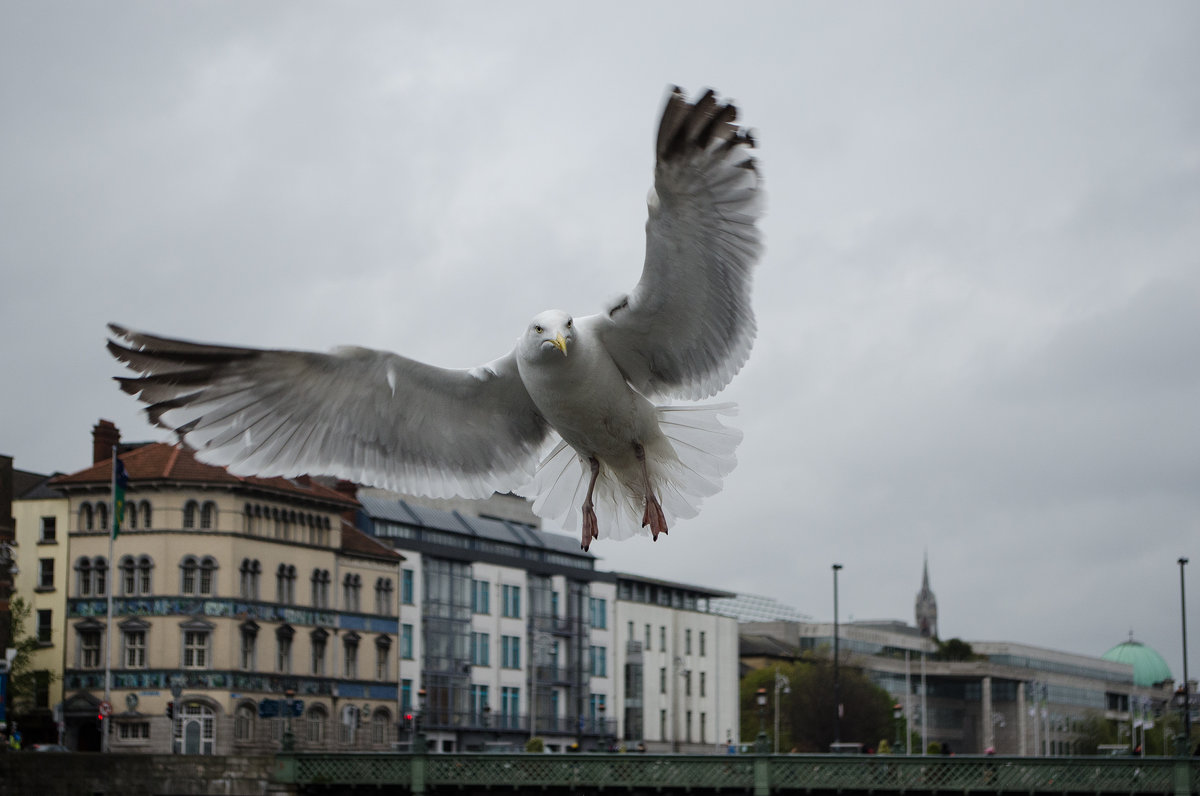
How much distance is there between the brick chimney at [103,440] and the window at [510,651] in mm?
20215

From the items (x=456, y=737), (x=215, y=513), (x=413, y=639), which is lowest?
(x=456, y=737)

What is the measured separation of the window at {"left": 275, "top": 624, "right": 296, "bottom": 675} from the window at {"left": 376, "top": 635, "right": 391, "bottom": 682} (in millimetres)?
4749

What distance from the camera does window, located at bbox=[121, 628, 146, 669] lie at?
5572 cm

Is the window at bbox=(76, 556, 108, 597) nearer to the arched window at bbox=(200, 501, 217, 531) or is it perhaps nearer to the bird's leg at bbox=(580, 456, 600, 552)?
the arched window at bbox=(200, 501, 217, 531)

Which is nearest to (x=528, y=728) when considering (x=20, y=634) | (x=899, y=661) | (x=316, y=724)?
(x=316, y=724)

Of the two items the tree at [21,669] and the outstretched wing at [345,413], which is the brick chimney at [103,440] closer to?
the tree at [21,669]

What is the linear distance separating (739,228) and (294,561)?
5504 cm

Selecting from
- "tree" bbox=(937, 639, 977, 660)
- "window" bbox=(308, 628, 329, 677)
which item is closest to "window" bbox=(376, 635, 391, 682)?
"window" bbox=(308, 628, 329, 677)

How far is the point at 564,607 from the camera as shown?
77.6 m

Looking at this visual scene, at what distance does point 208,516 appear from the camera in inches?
2272

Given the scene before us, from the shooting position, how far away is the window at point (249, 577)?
58250 millimetres

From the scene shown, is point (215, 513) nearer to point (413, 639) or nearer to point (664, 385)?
point (413, 639)

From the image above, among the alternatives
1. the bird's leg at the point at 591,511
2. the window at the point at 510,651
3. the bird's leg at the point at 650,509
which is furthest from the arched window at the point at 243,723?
the bird's leg at the point at 650,509

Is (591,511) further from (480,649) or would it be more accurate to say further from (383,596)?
(480,649)
